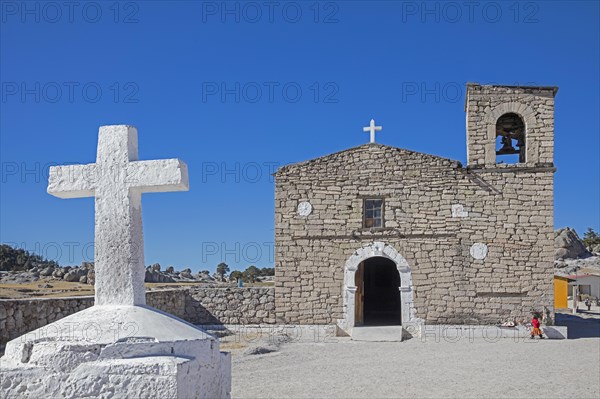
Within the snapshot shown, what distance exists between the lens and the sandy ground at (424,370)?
8.68 metres

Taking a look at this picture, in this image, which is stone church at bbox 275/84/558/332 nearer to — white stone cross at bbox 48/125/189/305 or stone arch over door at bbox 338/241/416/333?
stone arch over door at bbox 338/241/416/333

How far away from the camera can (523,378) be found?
31.9 ft

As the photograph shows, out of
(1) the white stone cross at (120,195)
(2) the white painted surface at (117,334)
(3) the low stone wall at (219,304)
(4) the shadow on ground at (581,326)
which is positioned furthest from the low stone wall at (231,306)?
(1) the white stone cross at (120,195)

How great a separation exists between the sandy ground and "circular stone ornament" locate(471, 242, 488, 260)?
2.14 metres

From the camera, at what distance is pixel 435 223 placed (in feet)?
50.5

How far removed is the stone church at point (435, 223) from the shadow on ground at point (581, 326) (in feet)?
6.64

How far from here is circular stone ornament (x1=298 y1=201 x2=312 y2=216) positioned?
1574 centimetres

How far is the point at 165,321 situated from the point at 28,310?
27.0ft

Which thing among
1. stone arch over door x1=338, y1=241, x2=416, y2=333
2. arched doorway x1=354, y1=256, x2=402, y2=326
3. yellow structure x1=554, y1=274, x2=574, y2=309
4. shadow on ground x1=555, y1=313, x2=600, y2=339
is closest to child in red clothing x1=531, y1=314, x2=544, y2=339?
shadow on ground x1=555, y1=313, x2=600, y2=339

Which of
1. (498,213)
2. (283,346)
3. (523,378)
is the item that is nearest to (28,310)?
(283,346)

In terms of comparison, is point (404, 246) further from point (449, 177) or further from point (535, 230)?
point (535, 230)

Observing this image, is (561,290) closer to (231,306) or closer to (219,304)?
(231,306)

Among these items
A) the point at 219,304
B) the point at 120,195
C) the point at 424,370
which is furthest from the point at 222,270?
the point at 120,195

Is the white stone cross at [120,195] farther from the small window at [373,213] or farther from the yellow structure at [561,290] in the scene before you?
the yellow structure at [561,290]
